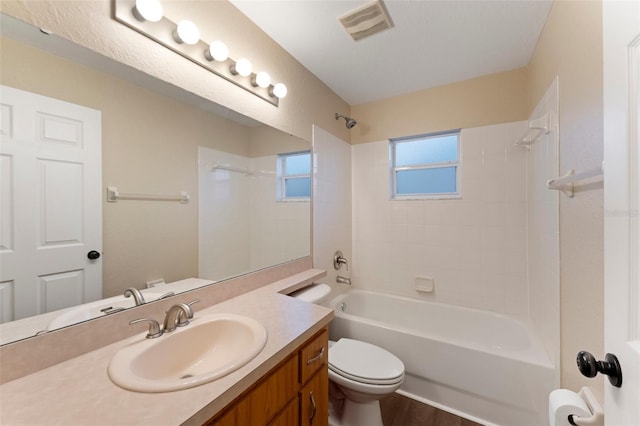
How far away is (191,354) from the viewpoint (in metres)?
0.94

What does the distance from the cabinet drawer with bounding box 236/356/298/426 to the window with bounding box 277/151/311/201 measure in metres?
1.19

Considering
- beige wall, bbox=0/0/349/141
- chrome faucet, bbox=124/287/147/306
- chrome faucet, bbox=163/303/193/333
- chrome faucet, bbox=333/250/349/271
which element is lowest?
chrome faucet, bbox=333/250/349/271

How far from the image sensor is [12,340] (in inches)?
26.7

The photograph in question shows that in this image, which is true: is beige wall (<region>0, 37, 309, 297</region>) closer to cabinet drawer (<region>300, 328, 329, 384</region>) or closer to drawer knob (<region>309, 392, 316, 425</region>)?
cabinet drawer (<region>300, 328, 329, 384</region>)

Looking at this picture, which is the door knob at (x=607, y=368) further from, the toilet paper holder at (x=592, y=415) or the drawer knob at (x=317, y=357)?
the drawer knob at (x=317, y=357)

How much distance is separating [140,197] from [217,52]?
31.2 inches

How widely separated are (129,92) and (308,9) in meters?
1.08

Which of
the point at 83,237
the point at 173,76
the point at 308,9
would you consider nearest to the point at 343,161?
the point at 308,9

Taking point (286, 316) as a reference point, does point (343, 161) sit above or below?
above

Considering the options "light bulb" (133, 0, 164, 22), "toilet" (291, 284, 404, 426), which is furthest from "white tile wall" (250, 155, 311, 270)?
"light bulb" (133, 0, 164, 22)

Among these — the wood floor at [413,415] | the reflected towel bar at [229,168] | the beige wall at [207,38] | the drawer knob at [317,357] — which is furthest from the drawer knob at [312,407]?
the beige wall at [207,38]

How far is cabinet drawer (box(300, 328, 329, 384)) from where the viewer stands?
37.0 inches

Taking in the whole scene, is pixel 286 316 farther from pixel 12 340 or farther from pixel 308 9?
pixel 308 9

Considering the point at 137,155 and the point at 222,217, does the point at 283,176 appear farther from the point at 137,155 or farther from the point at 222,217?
the point at 137,155
